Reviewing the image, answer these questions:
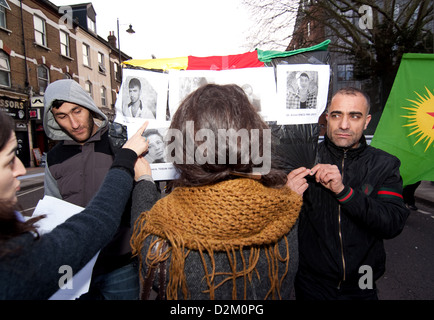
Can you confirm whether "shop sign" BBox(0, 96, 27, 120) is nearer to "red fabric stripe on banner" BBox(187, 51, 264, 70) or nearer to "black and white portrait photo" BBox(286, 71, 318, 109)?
"red fabric stripe on banner" BBox(187, 51, 264, 70)

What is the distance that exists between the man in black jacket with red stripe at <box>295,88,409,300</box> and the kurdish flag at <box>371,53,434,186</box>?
906 mm

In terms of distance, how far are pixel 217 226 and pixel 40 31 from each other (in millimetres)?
18909

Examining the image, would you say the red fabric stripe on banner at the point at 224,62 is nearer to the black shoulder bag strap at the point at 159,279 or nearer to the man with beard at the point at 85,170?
the man with beard at the point at 85,170

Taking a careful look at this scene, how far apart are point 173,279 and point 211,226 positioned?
244 mm

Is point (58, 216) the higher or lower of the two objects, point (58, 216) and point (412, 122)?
the lower

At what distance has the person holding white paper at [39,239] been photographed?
68cm

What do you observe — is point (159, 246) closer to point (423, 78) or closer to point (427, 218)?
point (423, 78)

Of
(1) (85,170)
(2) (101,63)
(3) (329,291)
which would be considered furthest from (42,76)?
(3) (329,291)

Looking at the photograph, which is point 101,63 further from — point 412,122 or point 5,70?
point 412,122

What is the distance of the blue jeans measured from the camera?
1614 millimetres

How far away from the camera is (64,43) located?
16750 mm

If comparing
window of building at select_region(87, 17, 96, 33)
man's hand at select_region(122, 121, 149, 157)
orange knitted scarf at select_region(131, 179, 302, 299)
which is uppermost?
window of building at select_region(87, 17, 96, 33)

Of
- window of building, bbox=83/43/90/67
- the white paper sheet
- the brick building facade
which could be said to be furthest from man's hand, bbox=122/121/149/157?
window of building, bbox=83/43/90/67

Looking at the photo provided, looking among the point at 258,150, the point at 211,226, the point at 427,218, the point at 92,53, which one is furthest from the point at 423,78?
the point at 92,53
